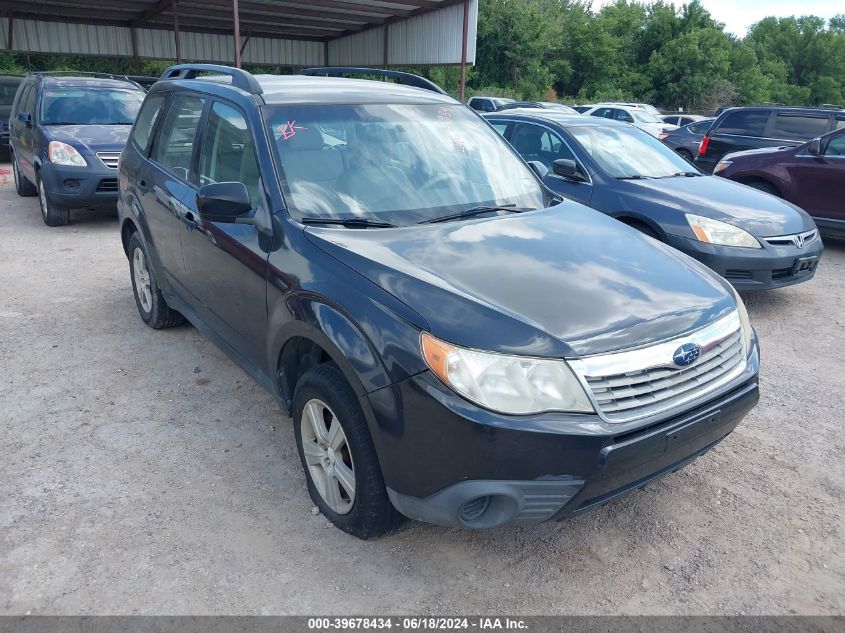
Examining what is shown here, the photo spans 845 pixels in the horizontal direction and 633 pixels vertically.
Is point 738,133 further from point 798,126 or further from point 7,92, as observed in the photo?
point 7,92

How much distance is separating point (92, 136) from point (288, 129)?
627cm

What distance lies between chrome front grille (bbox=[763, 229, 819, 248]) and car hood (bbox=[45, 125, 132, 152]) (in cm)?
701

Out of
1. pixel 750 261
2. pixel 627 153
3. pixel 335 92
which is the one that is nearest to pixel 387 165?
pixel 335 92

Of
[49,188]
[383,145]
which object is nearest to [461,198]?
[383,145]

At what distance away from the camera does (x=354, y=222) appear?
118 inches

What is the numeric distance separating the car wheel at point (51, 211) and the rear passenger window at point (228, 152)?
5504mm

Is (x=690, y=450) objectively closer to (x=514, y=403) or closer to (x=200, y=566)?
(x=514, y=403)

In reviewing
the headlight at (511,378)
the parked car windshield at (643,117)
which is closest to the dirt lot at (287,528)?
the headlight at (511,378)

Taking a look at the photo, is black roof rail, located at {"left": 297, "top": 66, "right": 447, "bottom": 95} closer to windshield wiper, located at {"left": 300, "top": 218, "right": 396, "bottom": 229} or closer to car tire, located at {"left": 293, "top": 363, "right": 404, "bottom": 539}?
windshield wiper, located at {"left": 300, "top": 218, "right": 396, "bottom": 229}

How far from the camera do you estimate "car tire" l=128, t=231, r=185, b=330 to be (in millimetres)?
4797

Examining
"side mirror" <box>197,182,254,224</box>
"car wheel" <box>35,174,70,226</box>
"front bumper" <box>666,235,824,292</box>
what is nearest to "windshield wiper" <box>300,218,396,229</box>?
"side mirror" <box>197,182,254,224</box>

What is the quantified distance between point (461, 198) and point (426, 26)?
1712cm

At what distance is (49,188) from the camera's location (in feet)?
26.1

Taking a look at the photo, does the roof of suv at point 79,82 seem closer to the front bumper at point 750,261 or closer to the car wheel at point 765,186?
the front bumper at point 750,261
